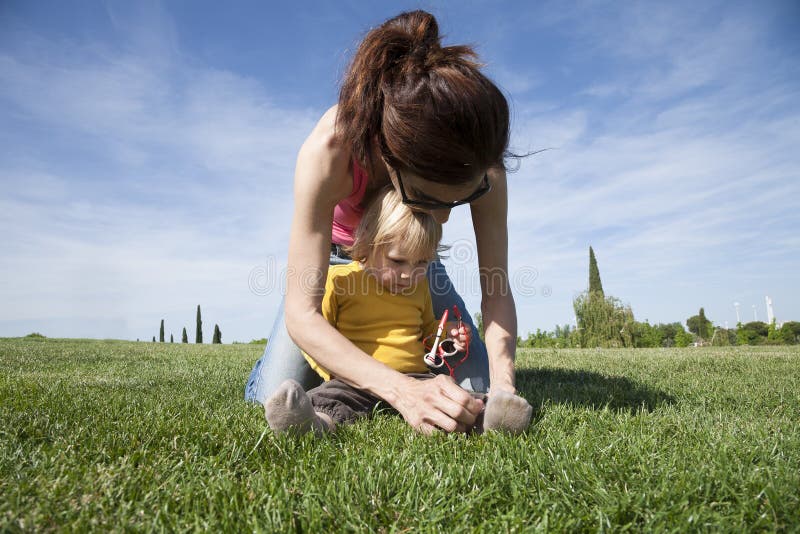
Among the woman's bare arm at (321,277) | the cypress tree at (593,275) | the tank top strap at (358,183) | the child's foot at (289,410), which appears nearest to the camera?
the child's foot at (289,410)

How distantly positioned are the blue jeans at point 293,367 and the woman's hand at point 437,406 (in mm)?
1018

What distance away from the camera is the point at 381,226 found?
2953 millimetres

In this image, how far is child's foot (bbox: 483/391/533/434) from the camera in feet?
7.04

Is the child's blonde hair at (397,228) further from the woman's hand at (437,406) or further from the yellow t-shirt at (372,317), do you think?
the woman's hand at (437,406)

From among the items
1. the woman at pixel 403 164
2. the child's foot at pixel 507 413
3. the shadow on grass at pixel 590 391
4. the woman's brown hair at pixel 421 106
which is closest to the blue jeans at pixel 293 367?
the woman at pixel 403 164

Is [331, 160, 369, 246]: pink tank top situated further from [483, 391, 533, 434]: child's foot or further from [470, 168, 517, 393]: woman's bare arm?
[483, 391, 533, 434]: child's foot

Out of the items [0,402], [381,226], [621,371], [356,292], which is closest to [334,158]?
[381,226]

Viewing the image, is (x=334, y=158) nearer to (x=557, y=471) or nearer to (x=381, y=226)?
(x=381, y=226)

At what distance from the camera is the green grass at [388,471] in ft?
4.68

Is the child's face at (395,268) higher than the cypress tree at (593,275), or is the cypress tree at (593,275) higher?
the cypress tree at (593,275)

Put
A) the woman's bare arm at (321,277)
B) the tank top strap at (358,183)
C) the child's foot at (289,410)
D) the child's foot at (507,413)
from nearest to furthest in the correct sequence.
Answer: the child's foot at (289,410), the child's foot at (507,413), the woman's bare arm at (321,277), the tank top strap at (358,183)

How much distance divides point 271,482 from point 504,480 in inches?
28.8

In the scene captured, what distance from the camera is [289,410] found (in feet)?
6.70

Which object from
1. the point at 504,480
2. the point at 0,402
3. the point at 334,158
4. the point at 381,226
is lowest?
the point at 504,480
